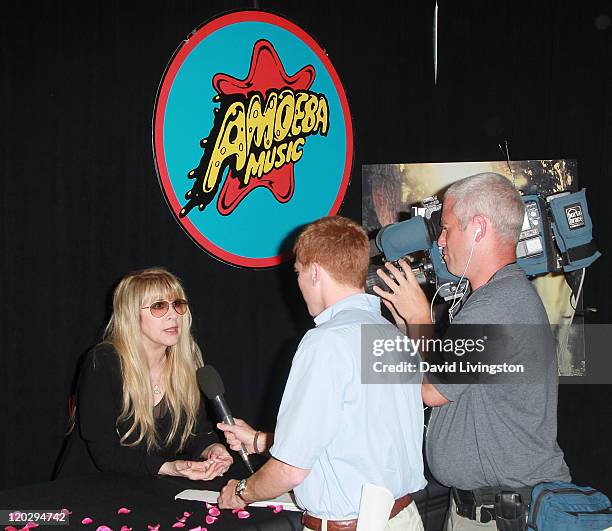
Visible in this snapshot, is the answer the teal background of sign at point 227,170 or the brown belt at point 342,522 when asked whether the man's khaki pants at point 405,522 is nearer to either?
the brown belt at point 342,522

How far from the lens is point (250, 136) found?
357cm

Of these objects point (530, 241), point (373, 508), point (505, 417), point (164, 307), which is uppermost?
point (530, 241)

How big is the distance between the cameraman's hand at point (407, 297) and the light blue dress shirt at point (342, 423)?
0.68 feet

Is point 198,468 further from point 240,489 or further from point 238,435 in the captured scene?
point 240,489

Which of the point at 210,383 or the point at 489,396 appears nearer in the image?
the point at 489,396

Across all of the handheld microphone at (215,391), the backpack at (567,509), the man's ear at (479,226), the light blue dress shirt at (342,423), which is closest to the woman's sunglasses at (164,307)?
the handheld microphone at (215,391)

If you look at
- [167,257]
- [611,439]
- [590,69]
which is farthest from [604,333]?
[167,257]

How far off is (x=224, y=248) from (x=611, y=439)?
234 cm

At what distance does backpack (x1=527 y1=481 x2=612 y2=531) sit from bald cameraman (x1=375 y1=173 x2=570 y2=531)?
0.18 ft

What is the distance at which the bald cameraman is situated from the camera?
71.9 inches

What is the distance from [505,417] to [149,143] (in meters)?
1.95

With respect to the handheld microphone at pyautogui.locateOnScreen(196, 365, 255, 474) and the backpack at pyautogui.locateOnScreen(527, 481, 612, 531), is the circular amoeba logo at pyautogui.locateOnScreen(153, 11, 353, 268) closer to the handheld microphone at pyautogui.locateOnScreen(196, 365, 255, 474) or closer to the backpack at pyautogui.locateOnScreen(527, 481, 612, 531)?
the handheld microphone at pyautogui.locateOnScreen(196, 365, 255, 474)

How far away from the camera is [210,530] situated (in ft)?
6.07

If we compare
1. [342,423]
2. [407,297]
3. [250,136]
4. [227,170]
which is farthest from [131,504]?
[250,136]
